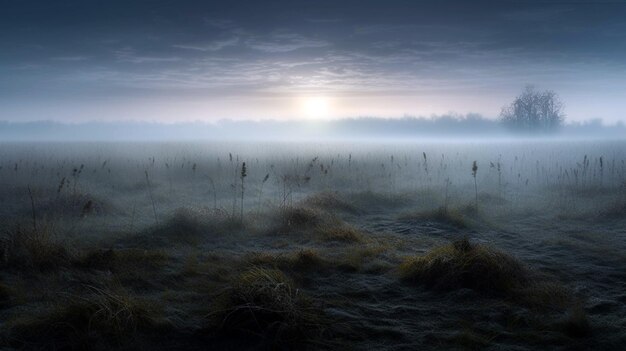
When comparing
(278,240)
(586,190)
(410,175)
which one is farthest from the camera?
(410,175)

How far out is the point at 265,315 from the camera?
4.75 meters

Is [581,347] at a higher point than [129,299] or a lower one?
lower

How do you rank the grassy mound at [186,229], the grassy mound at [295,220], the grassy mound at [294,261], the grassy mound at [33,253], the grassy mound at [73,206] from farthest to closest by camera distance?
the grassy mound at [73,206]
the grassy mound at [295,220]
the grassy mound at [186,229]
the grassy mound at [294,261]
the grassy mound at [33,253]

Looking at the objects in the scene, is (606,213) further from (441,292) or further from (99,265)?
(99,265)

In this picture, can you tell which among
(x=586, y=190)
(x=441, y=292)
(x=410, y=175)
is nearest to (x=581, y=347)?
(x=441, y=292)

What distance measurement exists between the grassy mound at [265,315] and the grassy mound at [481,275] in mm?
2071

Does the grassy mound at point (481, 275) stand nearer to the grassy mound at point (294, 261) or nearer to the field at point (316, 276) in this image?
the field at point (316, 276)

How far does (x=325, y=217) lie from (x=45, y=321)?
667cm

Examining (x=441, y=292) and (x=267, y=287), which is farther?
(x=441, y=292)

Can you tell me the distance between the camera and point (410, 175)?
820 inches

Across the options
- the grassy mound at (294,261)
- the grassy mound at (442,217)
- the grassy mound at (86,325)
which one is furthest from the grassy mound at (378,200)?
the grassy mound at (86,325)

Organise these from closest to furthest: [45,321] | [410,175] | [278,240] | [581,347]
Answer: [581,347], [45,321], [278,240], [410,175]

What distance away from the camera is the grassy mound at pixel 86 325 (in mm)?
4344

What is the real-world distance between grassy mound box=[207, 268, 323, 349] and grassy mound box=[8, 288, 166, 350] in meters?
0.73
